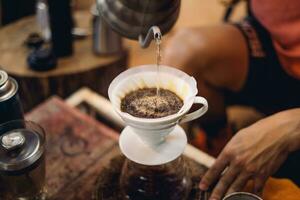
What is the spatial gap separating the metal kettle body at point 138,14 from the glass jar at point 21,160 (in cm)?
32

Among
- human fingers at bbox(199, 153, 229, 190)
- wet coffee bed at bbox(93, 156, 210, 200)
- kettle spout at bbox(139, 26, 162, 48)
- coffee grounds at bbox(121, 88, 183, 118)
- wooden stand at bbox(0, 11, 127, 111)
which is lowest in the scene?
wooden stand at bbox(0, 11, 127, 111)

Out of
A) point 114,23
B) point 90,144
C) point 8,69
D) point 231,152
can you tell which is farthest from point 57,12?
point 231,152

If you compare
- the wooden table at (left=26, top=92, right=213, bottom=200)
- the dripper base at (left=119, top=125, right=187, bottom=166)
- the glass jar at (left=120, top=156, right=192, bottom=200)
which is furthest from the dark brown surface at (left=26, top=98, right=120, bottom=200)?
the dripper base at (left=119, top=125, right=187, bottom=166)

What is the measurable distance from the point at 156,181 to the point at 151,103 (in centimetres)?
30

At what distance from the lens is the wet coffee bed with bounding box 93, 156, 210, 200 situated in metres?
1.17

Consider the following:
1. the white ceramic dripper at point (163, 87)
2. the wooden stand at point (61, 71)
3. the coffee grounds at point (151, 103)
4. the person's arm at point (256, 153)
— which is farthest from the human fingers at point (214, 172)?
the wooden stand at point (61, 71)

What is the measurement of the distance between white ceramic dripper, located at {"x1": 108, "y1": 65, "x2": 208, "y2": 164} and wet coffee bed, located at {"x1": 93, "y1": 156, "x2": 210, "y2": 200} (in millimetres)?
181

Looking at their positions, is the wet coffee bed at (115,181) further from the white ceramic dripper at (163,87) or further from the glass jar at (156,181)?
the white ceramic dripper at (163,87)

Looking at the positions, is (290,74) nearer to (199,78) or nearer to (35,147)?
(199,78)

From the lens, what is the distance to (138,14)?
1.01 meters

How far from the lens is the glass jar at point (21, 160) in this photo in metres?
0.96

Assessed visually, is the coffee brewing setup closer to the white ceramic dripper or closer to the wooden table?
the white ceramic dripper

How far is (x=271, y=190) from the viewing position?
1167 millimetres

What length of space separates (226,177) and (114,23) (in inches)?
18.8
